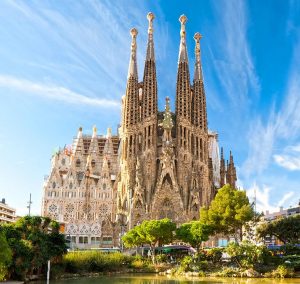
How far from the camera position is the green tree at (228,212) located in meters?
49.7

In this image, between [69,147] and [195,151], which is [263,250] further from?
[69,147]

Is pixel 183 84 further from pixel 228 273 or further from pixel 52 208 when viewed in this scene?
pixel 228 273

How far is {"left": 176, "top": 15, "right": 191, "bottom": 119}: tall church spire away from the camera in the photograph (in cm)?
8238

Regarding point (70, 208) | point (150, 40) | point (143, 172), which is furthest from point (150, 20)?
point (70, 208)

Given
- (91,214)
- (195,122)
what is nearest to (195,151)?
(195,122)

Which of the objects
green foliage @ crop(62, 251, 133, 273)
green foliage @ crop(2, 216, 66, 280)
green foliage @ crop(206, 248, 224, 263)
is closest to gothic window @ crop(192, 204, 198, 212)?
green foliage @ crop(206, 248, 224, 263)

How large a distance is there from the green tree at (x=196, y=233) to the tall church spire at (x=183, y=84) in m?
32.3

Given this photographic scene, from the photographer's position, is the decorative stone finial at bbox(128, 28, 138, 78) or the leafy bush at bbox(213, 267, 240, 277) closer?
the leafy bush at bbox(213, 267, 240, 277)

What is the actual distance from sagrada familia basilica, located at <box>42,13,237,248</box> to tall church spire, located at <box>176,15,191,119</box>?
0.61 ft

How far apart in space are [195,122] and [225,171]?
12.7m

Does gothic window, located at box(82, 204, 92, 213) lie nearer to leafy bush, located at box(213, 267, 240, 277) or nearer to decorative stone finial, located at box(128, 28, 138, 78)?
decorative stone finial, located at box(128, 28, 138, 78)

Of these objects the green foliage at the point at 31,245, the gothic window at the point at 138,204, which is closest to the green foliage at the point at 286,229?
the green foliage at the point at 31,245

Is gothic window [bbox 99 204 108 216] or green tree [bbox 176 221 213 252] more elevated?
gothic window [bbox 99 204 108 216]

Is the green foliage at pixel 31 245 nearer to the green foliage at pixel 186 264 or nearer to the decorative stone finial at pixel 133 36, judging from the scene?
the green foliage at pixel 186 264
